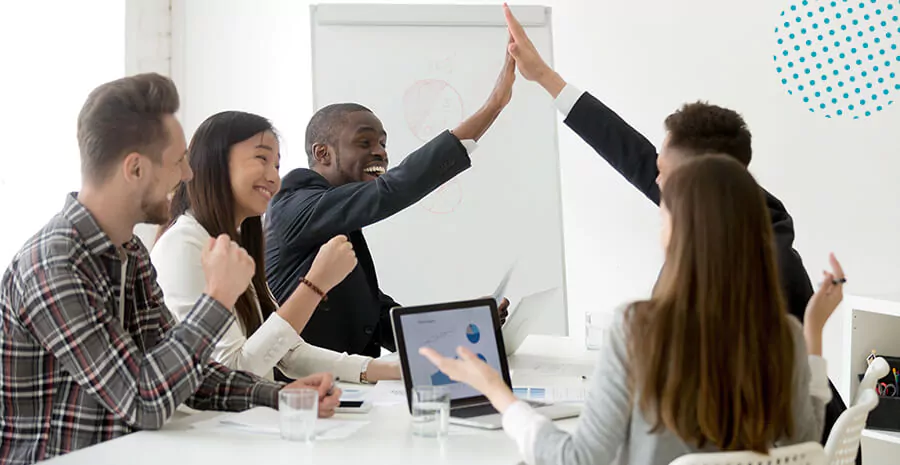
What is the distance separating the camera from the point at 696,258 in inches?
55.5

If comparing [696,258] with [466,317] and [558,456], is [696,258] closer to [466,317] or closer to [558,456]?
[558,456]

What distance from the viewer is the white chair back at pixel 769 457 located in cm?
129

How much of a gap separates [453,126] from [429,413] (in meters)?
2.42

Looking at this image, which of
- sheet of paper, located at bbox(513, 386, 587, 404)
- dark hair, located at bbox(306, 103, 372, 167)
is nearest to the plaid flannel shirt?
sheet of paper, located at bbox(513, 386, 587, 404)

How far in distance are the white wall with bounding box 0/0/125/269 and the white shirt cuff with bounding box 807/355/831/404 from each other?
2.93 m

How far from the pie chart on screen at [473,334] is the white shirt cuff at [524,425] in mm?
448

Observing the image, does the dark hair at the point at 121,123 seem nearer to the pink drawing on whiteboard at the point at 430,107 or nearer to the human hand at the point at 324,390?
the human hand at the point at 324,390

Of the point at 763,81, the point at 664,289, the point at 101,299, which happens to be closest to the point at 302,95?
the point at 763,81

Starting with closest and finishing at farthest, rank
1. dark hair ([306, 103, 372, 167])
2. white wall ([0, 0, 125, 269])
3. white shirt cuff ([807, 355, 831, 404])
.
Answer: white shirt cuff ([807, 355, 831, 404]), dark hair ([306, 103, 372, 167]), white wall ([0, 0, 125, 269])

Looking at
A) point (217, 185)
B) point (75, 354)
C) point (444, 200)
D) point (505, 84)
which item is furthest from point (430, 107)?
point (75, 354)

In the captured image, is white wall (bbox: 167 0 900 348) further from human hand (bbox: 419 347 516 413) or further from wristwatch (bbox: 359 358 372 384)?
human hand (bbox: 419 347 516 413)

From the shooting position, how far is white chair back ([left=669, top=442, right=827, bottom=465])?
4.24 feet

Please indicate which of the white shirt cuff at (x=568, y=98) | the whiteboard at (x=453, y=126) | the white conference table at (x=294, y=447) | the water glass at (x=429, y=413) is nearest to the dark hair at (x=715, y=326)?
the white conference table at (x=294, y=447)

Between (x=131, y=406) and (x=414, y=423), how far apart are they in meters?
0.49
